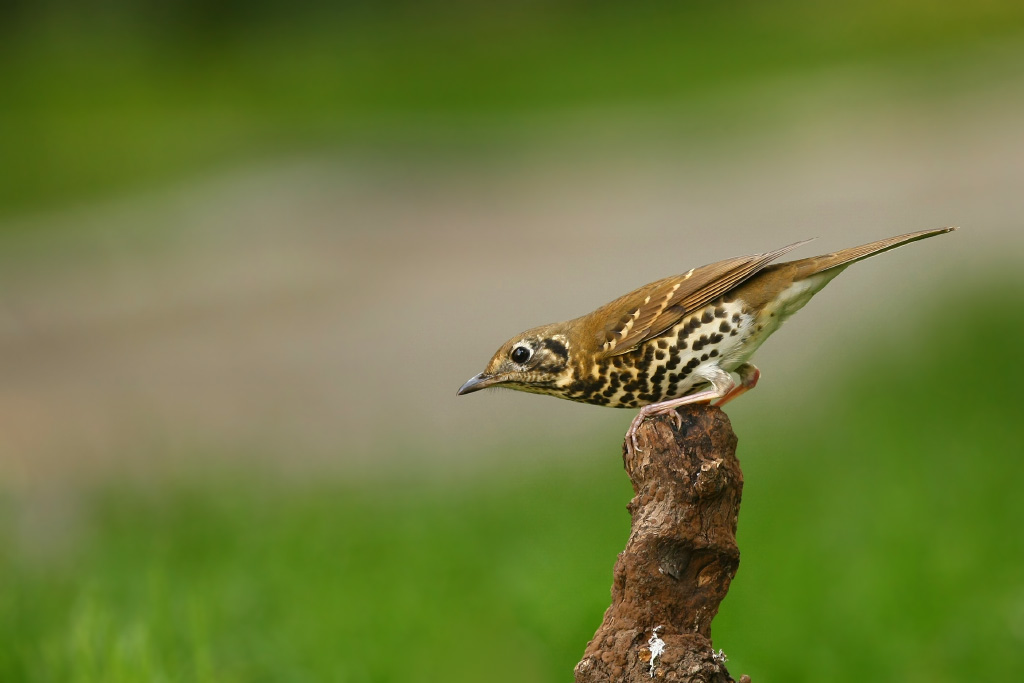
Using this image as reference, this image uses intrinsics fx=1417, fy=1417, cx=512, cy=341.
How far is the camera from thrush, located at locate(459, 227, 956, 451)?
12.4ft

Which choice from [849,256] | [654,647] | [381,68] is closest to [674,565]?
[654,647]

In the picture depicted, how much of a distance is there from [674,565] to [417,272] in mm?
14016

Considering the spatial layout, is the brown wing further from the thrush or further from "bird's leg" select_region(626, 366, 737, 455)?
"bird's leg" select_region(626, 366, 737, 455)

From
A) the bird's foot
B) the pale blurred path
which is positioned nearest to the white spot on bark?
the bird's foot

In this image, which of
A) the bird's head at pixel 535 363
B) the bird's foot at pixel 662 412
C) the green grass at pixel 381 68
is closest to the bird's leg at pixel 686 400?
the bird's foot at pixel 662 412

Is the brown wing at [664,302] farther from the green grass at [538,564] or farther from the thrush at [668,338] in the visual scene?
the green grass at [538,564]

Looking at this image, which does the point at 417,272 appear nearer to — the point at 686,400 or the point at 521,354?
the point at 521,354

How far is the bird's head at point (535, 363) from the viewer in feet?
12.7

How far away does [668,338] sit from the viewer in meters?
3.80

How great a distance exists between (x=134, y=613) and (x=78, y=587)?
1.71 ft

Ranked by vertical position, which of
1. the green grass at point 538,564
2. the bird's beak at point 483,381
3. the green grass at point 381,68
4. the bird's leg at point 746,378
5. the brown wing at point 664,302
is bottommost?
the green grass at point 538,564

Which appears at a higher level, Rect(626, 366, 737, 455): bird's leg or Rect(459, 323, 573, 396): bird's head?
Rect(459, 323, 573, 396): bird's head

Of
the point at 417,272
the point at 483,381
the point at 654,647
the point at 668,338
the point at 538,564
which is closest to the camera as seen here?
the point at 654,647

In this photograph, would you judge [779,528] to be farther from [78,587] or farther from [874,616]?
[78,587]
